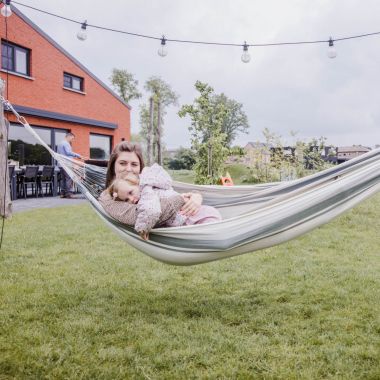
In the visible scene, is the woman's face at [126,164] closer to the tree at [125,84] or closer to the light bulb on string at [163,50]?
the light bulb on string at [163,50]

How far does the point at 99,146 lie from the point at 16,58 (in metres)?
3.77

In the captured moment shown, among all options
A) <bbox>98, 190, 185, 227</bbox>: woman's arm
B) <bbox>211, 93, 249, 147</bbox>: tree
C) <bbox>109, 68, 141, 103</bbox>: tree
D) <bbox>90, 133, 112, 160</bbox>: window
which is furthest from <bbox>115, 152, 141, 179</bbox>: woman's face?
<bbox>211, 93, 249, 147</bbox>: tree

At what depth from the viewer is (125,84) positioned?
27328mm

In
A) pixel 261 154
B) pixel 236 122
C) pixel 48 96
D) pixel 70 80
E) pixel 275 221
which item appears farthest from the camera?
pixel 236 122

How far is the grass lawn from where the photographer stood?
1.76 m

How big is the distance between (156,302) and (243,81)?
552cm

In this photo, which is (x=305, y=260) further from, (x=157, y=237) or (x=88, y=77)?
(x=88, y=77)

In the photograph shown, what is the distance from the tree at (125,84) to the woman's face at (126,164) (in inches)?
1011

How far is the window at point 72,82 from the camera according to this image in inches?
462

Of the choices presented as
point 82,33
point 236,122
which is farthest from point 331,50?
point 236,122

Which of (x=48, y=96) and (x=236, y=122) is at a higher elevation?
(x=236, y=122)

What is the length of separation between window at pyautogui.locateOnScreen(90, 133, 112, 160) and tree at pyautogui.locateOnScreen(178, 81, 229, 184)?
6.05 m

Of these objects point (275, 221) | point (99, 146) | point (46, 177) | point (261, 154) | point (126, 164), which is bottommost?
point (275, 221)

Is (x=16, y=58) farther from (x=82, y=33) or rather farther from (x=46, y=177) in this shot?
(x=82, y=33)
